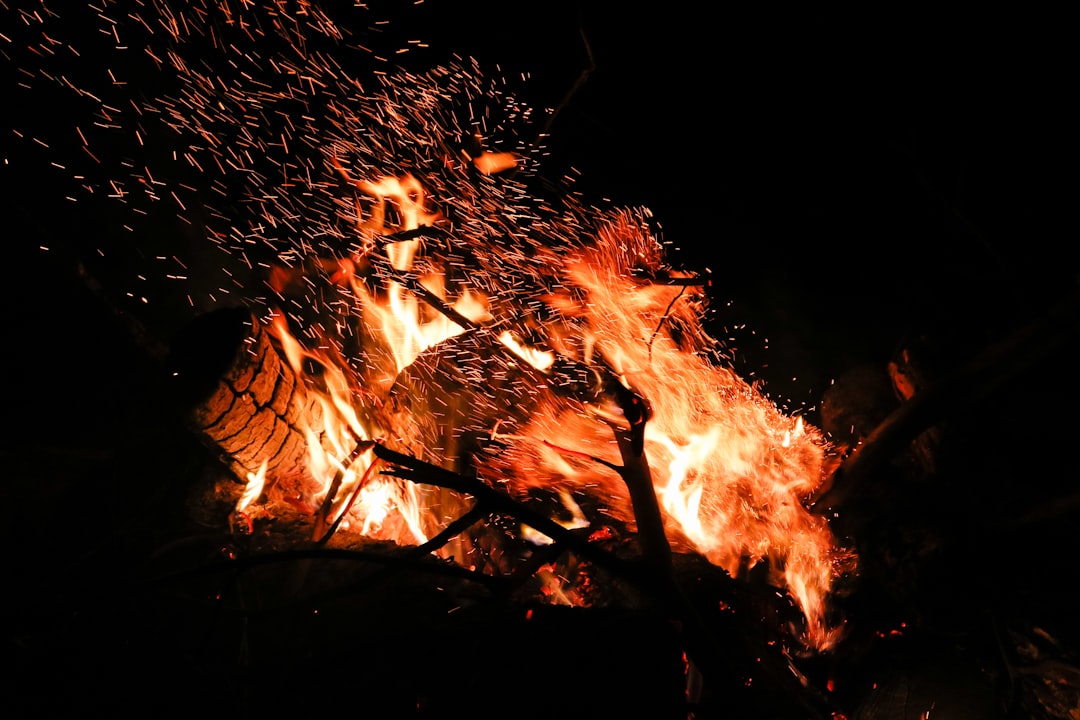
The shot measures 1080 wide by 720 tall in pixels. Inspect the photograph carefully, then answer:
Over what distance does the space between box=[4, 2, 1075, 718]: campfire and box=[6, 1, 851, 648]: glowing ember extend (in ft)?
0.08

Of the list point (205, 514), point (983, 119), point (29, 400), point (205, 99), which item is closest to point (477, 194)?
point (205, 99)

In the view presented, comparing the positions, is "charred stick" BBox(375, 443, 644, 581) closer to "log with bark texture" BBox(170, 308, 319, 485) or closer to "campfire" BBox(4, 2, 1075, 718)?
"campfire" BBox(4, 2, 1075, 718)

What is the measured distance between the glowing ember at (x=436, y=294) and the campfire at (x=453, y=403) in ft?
0.08

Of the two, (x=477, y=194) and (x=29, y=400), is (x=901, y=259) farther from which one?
(x=29, y=400)

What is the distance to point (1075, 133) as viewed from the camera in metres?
4.45

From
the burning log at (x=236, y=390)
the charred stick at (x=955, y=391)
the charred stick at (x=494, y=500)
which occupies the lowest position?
the charred stick at (x=494, y=500)

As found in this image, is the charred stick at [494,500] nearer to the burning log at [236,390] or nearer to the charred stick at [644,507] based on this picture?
the charred stick at [644,507]

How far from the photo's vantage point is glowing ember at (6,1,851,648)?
4.39 m

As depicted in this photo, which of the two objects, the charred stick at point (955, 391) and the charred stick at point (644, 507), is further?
the charred stick at point (955, 391)

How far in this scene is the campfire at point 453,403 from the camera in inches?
88.7

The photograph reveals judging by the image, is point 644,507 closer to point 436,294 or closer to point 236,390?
point 236,390

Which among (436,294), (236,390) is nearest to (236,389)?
(236,390)

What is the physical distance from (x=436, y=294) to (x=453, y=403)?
1.41 meters

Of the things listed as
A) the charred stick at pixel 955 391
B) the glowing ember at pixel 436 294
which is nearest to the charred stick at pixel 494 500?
the glowing ember at pixel 436 294
